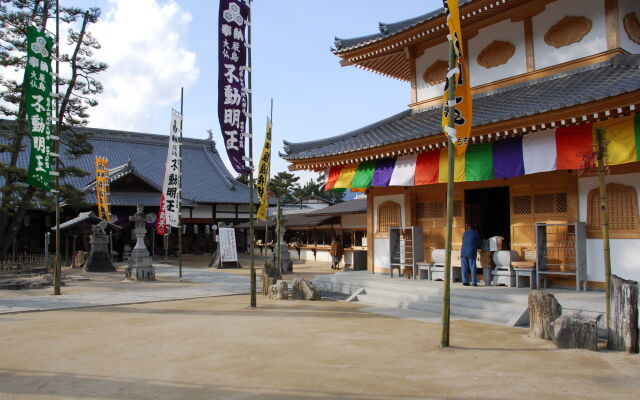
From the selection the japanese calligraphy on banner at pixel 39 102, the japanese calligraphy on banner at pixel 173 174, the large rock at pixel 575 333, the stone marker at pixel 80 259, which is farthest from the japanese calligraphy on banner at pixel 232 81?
the stone marker at pixel 80 259

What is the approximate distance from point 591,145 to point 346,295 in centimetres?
653

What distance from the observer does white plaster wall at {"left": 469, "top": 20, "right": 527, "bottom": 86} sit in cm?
1211

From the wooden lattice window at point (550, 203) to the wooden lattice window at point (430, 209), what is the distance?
2456 millimetres

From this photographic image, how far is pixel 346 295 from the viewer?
40.8 ft

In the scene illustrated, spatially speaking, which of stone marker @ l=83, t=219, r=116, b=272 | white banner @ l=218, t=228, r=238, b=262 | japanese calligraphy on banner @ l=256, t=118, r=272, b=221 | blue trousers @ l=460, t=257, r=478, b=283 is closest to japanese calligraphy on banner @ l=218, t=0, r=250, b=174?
blue trousers @ l=460, t=257, r=478, b=283

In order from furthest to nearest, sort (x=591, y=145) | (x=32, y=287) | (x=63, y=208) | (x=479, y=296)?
1. (x=63, y=208)
2. (x=32, y=287)
3. (x=479, y=296)
4. (x=591, y=145)

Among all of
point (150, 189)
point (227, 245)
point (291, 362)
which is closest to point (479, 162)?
point (291, 362)

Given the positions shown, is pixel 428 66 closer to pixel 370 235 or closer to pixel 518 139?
pixel 518 139

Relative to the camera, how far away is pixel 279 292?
11914mm

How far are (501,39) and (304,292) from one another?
8.16m

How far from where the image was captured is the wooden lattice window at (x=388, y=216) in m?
13.7

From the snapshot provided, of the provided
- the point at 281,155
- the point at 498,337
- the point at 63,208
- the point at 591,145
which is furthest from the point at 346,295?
the point at 63,208

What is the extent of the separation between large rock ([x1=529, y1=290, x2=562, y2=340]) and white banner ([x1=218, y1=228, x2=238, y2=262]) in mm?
17902

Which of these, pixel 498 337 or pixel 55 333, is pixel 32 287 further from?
pixel 498 337
